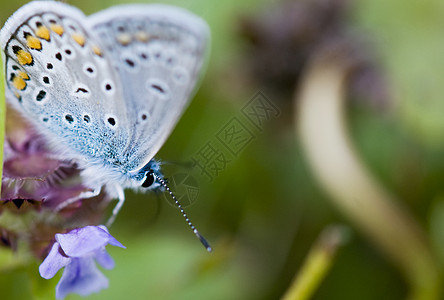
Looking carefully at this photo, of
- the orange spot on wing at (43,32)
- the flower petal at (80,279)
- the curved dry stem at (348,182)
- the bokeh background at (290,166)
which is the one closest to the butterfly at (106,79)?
the orange spot on wing at (43,32)

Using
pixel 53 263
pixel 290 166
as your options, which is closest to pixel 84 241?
pixel 53 263

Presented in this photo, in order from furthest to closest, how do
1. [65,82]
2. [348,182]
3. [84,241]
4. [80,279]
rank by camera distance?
[348,182] → [65,82] → [80,279] → [84,241]

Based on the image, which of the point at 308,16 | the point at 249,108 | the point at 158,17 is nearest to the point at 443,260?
the point at 249,108

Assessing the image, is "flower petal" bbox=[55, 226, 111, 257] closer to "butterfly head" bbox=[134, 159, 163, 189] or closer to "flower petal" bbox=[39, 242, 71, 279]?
"flower petal" bbox=[39, 242, 71, 279]

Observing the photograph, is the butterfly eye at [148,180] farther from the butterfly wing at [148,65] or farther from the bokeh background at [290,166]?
the bokeh background at [290,166]

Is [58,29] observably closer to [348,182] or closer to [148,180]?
[148,180]

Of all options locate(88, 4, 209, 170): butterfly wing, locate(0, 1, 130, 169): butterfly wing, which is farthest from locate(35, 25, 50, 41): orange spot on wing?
locate(88, 4, 209, 170): butterfly wing

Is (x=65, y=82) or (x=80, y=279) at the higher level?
(x=65, y=82)

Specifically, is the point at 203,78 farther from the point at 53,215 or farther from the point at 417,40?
the point at 53,215
